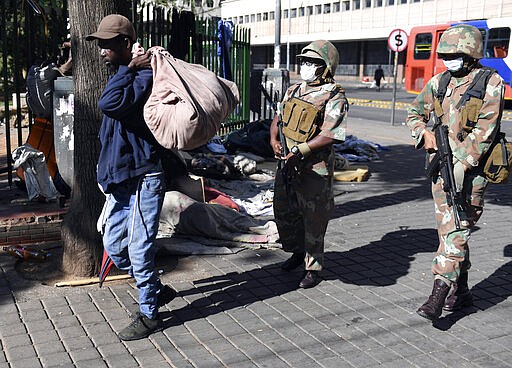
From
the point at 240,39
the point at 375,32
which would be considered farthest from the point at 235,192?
the point at 375,32

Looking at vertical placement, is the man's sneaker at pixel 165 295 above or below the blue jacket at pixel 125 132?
below

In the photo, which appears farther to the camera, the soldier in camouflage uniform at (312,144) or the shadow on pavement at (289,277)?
the soldier in camouflage uniform at (312,144)

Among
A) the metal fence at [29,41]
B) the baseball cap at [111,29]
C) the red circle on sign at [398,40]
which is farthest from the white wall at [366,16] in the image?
the baseball cap at [111,29]

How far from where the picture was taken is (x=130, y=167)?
351cm

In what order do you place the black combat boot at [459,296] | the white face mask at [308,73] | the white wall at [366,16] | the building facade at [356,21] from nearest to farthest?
the black combat boot at [459,296], the white face mask at [308,73], the white wall at [366,16], the building facade at [356,21]

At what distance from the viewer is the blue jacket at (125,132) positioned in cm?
337

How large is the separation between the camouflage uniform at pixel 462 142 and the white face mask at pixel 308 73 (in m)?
0.84

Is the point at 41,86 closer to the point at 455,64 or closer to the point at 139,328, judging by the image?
the point at 139,328

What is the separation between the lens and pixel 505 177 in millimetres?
3828

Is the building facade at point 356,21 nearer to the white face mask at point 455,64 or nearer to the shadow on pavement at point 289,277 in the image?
the shadow on pavement at point 289,277

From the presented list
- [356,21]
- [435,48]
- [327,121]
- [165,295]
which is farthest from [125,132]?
[356,21]

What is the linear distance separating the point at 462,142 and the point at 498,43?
21.6m

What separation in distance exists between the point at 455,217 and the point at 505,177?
407 millimetres

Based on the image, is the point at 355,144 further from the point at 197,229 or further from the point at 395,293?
the point at 395,293
